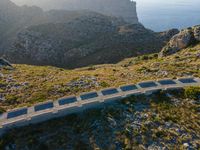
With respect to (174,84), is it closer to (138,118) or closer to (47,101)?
(138,118)

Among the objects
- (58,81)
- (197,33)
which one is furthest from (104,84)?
(197,33)

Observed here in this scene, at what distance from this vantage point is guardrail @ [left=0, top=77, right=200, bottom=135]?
4144 cm

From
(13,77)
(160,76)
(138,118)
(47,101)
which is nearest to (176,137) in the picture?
(138,118)

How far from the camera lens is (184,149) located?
121ft

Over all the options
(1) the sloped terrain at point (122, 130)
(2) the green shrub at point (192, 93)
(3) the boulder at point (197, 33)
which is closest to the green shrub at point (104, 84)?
(1) the sloped terrain at point (122, 130)

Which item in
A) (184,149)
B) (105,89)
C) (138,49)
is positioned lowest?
(138,49)

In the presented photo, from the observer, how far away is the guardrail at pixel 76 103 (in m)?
41.4

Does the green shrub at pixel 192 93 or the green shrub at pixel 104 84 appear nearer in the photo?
the green shrub at pixel 192 93

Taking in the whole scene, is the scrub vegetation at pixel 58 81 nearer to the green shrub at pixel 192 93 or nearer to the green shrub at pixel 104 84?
the green shrub at pixel 104 84

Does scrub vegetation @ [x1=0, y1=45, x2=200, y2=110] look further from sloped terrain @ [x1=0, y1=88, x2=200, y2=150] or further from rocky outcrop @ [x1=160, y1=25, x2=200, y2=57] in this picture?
rocky outcrop @ [x1=160, y1=25, x2=200, y2=57]

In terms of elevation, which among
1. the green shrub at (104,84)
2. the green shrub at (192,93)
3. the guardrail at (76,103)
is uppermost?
the guardrail at (76,103)

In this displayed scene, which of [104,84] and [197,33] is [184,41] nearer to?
[197,33]

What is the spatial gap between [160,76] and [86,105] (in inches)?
859

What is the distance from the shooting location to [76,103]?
45.8 m
